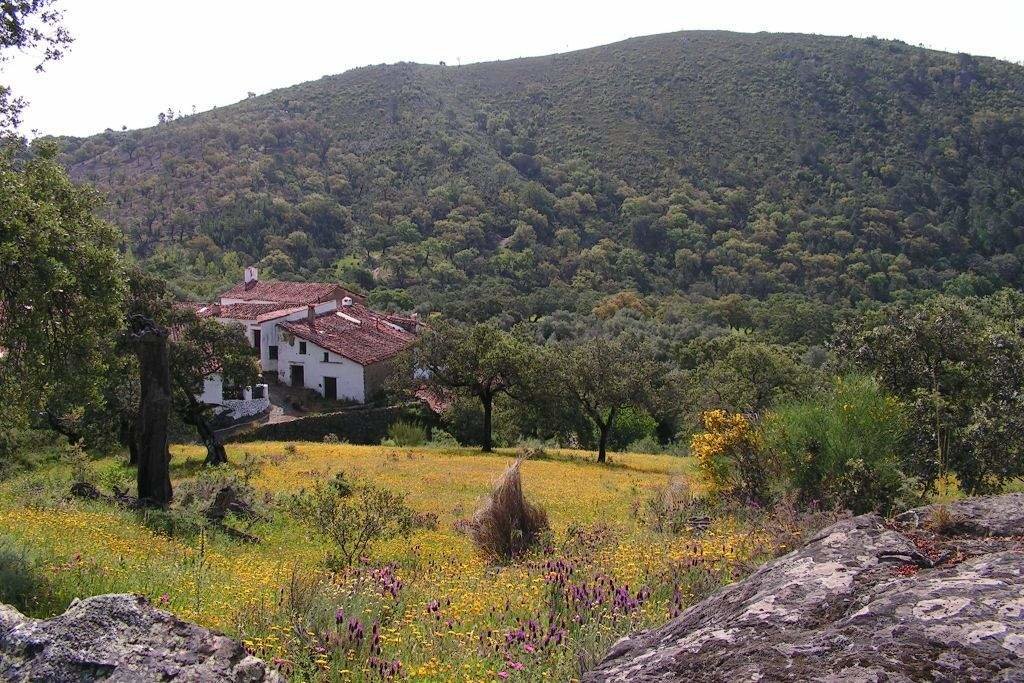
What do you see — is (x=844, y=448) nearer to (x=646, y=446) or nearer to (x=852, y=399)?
→ (x=852, y=399)

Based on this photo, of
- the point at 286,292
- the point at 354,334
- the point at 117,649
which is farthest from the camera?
the point at 286,292

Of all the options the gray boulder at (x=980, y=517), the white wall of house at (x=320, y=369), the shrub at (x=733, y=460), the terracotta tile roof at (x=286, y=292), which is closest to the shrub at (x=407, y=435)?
the white wall of house at (x=320, y=369)

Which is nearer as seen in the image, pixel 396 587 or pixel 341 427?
pixel 396 587

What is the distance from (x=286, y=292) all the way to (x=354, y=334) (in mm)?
11316

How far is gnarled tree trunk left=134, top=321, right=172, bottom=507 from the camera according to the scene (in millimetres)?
14844

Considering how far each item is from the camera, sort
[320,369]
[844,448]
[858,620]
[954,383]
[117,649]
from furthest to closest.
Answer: [320,369], [954,383], [844,448], [117,649], [858,620]

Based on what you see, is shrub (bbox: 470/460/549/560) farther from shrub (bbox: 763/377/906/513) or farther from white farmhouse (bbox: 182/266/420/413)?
white farmhouse (bbox: 182/266/420/413)

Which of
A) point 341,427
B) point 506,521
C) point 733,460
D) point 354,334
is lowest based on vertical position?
point 341,427

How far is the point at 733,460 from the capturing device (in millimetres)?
15445

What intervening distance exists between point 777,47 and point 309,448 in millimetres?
126977

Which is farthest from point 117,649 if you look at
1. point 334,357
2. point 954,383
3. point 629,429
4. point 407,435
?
point 334,357

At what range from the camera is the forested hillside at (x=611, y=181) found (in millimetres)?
87938

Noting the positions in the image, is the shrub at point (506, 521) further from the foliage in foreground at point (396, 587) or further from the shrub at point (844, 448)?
the shrub at point (844, 448)

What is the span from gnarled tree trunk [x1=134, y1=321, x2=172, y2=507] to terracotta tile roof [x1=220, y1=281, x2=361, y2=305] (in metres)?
45.9
